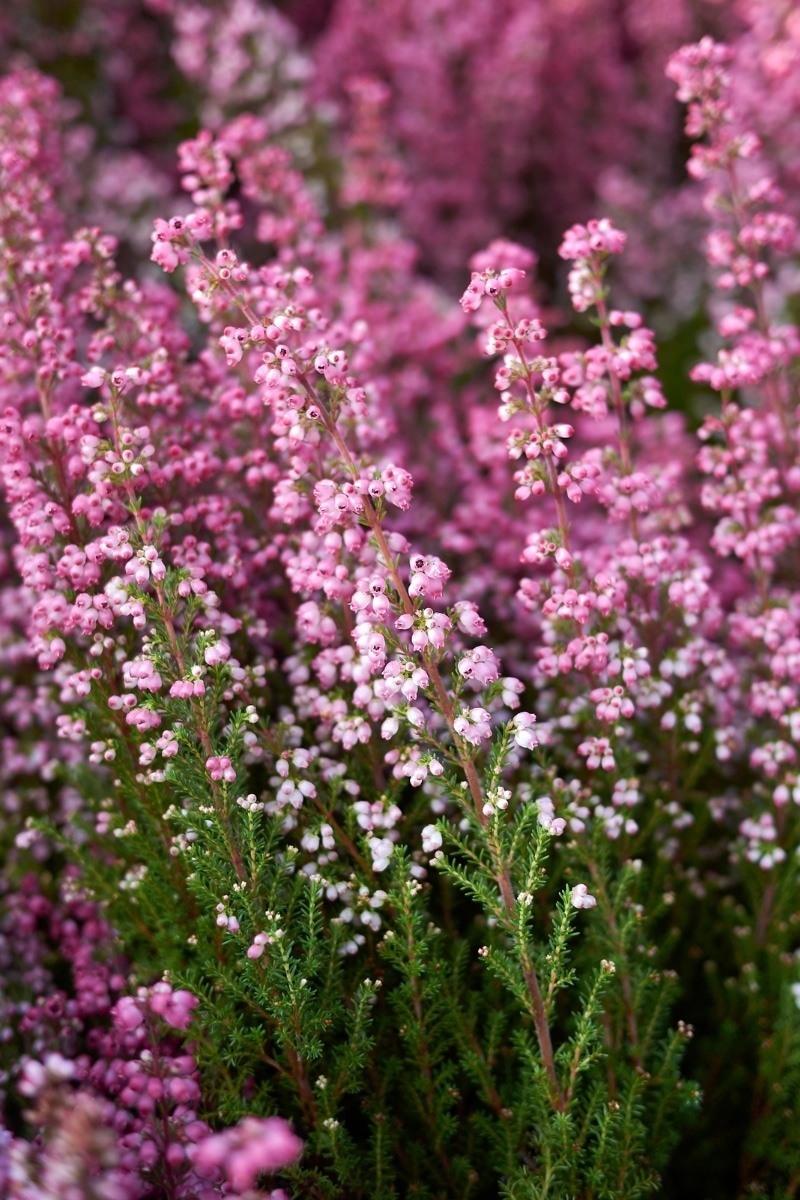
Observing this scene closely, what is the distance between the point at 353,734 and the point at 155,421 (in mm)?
1028

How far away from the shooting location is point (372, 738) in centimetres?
211

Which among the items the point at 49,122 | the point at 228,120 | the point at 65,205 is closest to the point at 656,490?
the point at 49,122

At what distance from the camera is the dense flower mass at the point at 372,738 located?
69.3 inches

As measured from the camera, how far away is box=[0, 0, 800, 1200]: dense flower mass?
176cm

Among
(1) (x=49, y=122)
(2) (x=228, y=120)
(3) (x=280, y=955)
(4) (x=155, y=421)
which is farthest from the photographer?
(2) (x=228, y=120)

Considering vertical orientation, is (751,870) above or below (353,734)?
below

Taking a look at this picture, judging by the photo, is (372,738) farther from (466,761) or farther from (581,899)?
(581,899)

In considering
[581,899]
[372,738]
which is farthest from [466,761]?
[372,738]

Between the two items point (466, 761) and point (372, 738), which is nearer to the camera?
point (466, 761)

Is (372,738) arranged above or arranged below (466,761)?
above

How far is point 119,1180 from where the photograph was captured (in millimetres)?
1494

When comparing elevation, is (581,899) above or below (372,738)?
below

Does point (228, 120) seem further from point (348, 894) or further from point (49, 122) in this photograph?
point (348, 894)

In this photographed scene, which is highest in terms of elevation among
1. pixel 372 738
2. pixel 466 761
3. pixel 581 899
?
pixel 372 738
